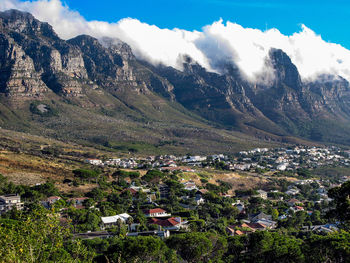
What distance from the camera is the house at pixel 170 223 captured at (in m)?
51.6

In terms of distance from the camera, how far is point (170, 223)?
172ft

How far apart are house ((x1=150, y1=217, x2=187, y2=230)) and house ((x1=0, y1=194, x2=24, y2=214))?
59.1 ft

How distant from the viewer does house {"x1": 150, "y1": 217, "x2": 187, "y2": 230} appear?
169 ft

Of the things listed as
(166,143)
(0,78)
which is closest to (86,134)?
(166,143)

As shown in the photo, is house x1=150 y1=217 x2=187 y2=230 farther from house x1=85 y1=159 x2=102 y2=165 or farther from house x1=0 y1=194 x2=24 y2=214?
house x1=85 y1=159 x2=102 y2=165

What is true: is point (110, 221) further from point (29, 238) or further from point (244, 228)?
point (29, 238)

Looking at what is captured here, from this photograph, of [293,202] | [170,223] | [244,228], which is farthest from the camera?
[293,202]

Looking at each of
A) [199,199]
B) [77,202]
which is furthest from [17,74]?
[77,202]

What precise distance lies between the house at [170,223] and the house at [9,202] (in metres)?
18.0

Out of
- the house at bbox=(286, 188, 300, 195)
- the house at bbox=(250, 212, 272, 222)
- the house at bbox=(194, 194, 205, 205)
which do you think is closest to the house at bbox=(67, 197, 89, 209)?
the house at bbox=(194, 194, 205, 205)

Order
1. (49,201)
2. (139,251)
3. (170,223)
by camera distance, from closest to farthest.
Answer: (139,251)
(170,223)
(49,201)

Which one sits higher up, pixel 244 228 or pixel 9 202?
pixel 9 202

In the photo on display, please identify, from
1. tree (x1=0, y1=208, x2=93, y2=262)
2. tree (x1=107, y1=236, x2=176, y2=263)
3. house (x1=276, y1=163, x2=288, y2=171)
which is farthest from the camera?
house (x1=276, y1=163, x2=288, y2=171)

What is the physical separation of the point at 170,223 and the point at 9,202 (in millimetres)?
21719
